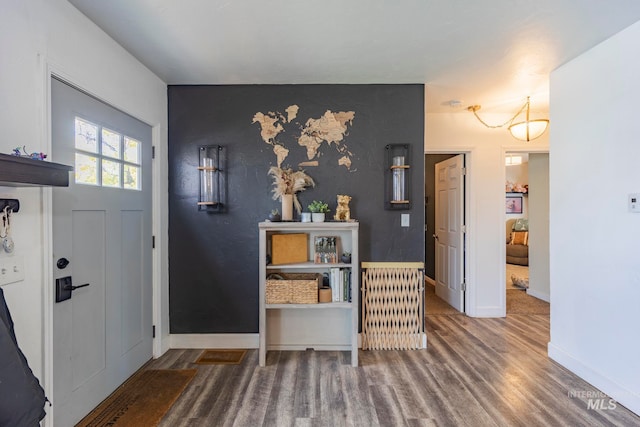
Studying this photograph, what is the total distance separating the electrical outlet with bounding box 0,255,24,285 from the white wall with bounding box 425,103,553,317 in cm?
377

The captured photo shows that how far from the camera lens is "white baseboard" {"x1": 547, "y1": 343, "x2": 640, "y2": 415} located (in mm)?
1984

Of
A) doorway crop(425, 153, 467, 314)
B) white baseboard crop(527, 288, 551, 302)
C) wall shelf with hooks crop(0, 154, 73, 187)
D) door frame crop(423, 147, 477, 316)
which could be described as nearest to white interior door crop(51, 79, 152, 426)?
wall shelf with hooks crop(0, 154, 73, 187)

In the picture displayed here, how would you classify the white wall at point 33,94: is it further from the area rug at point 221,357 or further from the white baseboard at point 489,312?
the white baseboard at point 489,312

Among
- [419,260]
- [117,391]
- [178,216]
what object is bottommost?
[117,391]

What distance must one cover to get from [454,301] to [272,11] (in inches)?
154

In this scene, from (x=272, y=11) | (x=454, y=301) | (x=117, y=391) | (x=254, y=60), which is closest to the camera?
(x=272, y=11)

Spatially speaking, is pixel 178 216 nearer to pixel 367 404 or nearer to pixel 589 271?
pixel 367 404

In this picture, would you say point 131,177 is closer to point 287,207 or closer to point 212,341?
point 287,207

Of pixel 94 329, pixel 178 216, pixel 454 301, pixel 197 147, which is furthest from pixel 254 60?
pixel 454 301

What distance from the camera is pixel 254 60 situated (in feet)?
7.95

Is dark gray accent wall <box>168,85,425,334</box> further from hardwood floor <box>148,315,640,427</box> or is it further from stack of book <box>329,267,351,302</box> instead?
hardwood floor <box>148,315,640,427</box>

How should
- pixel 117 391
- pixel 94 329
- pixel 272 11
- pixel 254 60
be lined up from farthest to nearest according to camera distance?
1. pixel 254 60
2. pixel 117 391
3. pixel 94 329
4. pixel 272 11

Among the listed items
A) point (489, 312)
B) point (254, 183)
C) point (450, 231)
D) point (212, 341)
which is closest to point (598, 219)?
point (489, 312)

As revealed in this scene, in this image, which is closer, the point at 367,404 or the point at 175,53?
the point at 367,404
